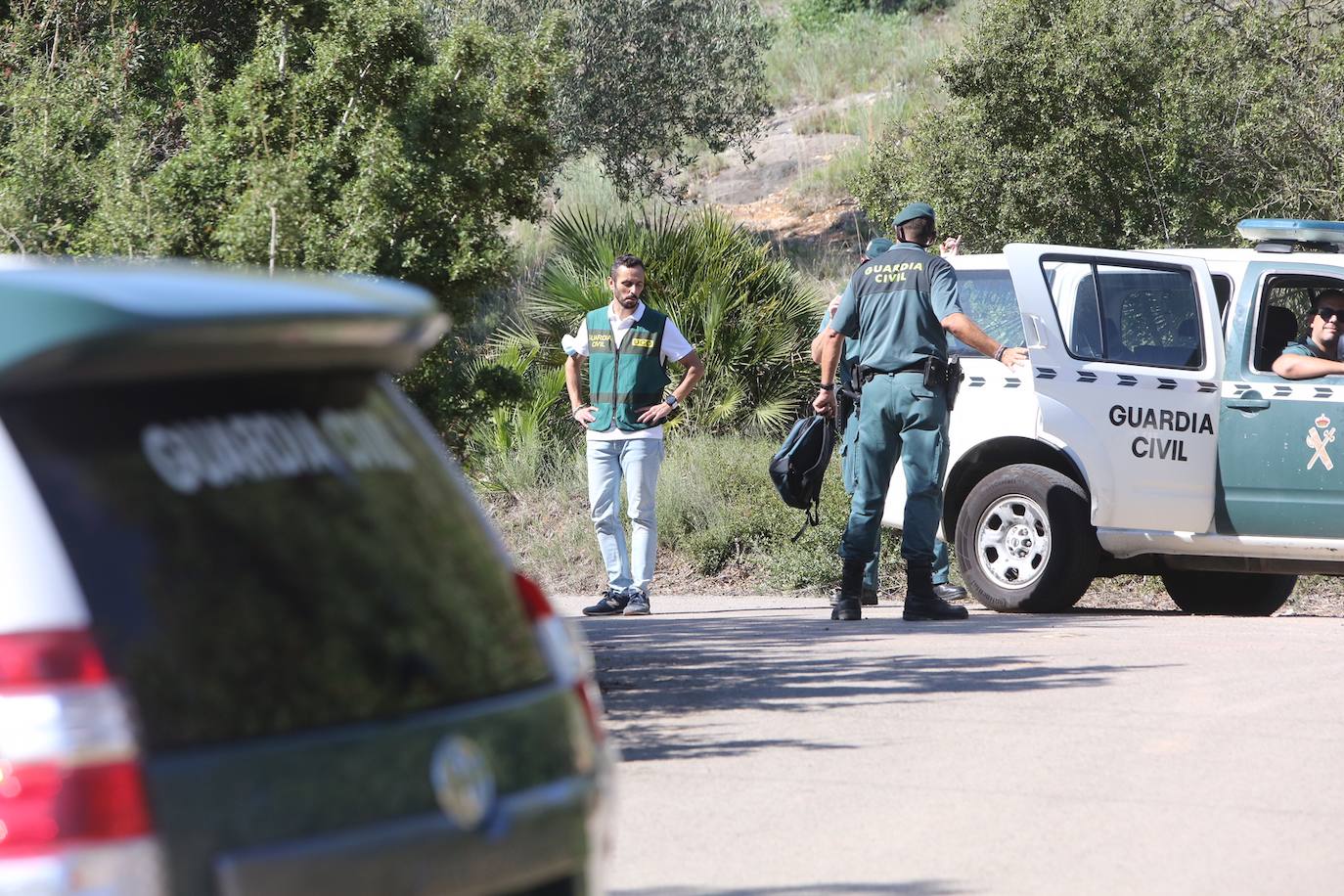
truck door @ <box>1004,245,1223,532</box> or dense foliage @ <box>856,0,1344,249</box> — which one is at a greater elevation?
dense foliage @ <box>856,0,1344,249</box>

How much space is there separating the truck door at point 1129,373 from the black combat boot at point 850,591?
4.72ft

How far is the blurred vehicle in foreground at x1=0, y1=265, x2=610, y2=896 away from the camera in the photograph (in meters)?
2.08

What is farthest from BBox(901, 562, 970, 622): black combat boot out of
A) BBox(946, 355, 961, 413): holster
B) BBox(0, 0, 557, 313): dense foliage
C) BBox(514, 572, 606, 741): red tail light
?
BBox(514, 572, 606, 741): red tail light

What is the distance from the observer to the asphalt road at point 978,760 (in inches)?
190

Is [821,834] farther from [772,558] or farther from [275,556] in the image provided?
[772,558]

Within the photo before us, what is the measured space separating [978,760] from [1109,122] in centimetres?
1279

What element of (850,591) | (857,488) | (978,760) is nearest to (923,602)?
(850,591)

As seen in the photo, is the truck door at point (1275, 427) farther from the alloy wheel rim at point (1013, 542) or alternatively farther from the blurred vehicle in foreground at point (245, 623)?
the blurred vehicle in foreground at point (245, 623)

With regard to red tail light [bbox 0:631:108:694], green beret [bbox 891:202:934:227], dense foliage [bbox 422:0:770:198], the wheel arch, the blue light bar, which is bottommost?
the wheel arch

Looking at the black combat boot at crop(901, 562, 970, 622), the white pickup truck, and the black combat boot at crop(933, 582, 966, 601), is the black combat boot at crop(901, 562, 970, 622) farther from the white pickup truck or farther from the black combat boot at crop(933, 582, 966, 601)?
the black combat boot at crop(933, 582, 966, 601)

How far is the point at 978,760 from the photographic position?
19.8 feet

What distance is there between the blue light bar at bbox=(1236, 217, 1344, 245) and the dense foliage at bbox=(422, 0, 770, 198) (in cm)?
1460

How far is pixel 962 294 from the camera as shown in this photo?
10.8m

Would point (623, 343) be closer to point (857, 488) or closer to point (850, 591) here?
point (857, 488)
